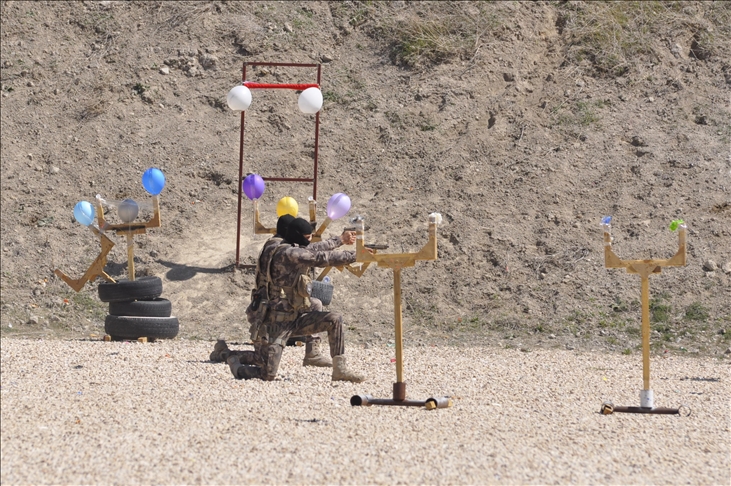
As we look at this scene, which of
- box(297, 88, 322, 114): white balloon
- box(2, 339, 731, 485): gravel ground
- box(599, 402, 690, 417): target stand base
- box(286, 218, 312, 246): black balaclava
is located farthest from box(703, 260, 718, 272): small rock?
box(286, 218, 312, 246): black balaclava

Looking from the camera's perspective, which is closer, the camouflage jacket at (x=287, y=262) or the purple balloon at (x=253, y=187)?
the camouflage jacket at (x=287, y=262)

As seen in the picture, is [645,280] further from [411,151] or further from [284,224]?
[411,151]

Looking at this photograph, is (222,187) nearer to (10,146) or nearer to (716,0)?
(10,146)

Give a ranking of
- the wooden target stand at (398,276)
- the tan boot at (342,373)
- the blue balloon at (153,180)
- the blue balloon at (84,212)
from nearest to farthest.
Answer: the wooden target stand at (398,276) < the tan boot at (342,373) < the blue balloon at (84,212) < the blue balloon at (153,180)

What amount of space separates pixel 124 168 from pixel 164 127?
46.8 inches

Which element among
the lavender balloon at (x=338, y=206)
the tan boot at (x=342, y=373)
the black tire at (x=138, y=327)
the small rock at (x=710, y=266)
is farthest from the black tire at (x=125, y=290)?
the small rock at (x=710, y=266)

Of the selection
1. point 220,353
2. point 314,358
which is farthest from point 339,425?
point 220,353

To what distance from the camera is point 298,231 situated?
8742mm

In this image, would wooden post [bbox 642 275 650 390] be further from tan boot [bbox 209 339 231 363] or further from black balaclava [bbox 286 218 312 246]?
tan boot [bbox 209 339 231 363]

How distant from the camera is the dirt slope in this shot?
13430mm

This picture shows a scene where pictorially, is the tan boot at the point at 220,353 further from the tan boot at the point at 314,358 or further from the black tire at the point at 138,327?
the black tire at the point at 138,327

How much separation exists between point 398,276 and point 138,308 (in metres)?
5.09

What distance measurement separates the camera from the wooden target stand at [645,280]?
24.1ft

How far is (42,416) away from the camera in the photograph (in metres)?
6.87
